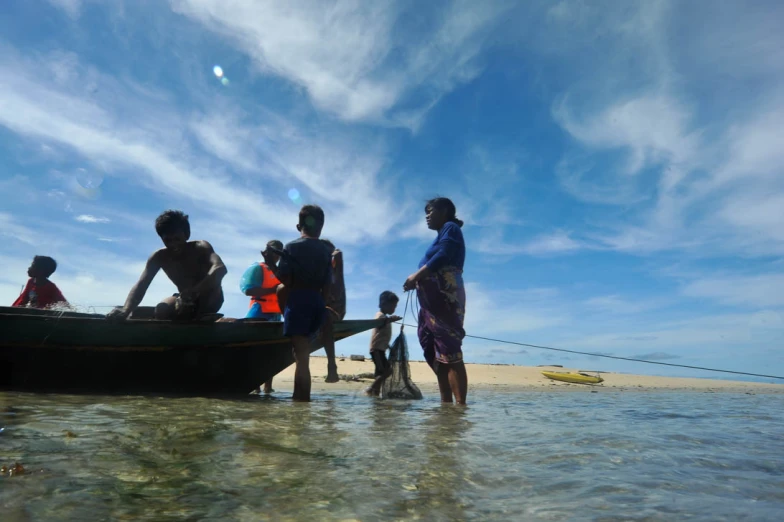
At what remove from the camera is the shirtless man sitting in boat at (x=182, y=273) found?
18.1 feet

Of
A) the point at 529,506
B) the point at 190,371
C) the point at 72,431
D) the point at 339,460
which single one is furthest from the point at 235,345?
the point at 529,506

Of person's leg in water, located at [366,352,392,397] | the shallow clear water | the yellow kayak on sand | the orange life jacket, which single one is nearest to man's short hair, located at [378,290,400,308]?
person's leg in water, located at [366,352,392,397]

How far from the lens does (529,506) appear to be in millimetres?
1727

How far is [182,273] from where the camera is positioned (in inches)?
229

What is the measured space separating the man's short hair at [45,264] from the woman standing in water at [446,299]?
18.5ft

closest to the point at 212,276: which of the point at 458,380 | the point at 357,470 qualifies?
the point at 458,380

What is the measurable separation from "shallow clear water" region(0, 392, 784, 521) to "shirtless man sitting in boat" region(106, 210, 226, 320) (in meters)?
2.03

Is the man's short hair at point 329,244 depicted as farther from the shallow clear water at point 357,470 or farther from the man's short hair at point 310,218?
the shallow clear water at point 357,470

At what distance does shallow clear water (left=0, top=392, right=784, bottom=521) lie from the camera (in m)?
1.64

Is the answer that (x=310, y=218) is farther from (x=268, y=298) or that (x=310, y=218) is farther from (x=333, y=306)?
(x=268, y=298)

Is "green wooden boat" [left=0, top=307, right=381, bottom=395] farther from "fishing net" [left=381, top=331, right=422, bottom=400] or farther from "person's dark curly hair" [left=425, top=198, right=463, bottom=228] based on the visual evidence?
"person's dark curly hair" [left=425, top=198, right=463, bottom=228]

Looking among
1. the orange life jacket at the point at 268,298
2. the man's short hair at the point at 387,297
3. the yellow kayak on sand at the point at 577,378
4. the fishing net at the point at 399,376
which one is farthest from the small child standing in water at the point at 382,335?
the yellow kayak on sand at the point at 577,378

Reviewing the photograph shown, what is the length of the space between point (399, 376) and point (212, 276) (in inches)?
120

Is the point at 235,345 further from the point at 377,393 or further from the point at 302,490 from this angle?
the point at 302,490
